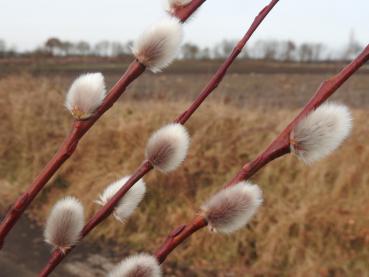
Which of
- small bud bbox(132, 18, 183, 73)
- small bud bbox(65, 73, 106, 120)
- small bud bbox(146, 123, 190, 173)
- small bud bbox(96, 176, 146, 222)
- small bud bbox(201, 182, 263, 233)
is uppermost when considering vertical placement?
small bud bbox(132, 18, 183, 73)

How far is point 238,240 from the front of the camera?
4.00 meters

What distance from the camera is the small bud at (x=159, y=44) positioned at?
0.42 m

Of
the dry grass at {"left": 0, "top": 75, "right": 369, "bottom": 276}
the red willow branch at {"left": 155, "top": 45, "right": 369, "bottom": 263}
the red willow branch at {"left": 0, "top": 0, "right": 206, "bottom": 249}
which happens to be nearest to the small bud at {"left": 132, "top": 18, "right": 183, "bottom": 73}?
the red willow branch at {"left": 0, "top": 0, "right": 206, "bottom": 249}

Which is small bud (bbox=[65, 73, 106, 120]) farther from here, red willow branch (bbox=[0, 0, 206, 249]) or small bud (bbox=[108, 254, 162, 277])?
small bud (bbox=[108, 254, 162, 277])

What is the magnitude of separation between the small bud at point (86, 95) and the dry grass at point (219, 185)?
2349 mm

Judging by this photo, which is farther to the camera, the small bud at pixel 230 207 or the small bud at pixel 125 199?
the small bud at pixel 125 199

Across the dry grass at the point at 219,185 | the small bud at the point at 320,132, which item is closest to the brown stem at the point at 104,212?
the small bud at the point at 320,132

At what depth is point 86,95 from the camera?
1.48 feet

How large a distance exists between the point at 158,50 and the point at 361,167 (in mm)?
4015

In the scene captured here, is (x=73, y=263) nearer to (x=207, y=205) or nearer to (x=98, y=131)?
(x=98, y=131)

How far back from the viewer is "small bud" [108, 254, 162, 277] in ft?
1.41

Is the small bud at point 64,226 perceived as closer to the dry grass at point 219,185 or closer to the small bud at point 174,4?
the small bud at point 174,4

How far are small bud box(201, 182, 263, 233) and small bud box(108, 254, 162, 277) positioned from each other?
0.20 feet

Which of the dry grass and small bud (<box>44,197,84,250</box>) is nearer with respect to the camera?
small bud (<box>44,197,84,250</box>)
